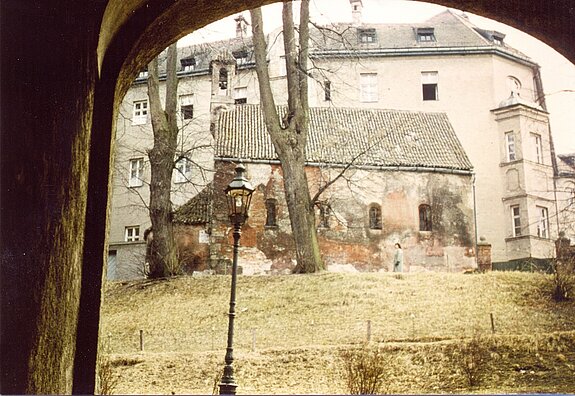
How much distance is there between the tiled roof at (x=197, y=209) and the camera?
33.0ft

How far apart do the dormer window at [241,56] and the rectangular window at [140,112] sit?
1.70 metres

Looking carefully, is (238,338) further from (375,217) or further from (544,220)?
(375,217)

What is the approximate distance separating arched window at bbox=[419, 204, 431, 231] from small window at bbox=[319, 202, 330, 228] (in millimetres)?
2221

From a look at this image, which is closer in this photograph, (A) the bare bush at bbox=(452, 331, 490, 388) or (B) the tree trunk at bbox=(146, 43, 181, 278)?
(A) the bare bush at bbox=(452, 331, 490, 388)

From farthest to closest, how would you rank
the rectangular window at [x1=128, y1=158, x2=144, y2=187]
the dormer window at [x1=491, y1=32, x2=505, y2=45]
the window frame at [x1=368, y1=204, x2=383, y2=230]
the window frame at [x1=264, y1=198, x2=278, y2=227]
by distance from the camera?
1. the window frame at [x1=368, y1=204, x2=383, y2=230]
2. the window frame at [x1=264, y1=198, x2=278, y2=227]
3. the dormer window at [x1=491, y1=32, x2=505, y2=45]
4. the rectangular window at [x1=128, y1=158, x2=144, y2=187]

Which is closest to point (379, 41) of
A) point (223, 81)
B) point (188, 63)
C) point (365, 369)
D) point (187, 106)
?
point (223, 81)

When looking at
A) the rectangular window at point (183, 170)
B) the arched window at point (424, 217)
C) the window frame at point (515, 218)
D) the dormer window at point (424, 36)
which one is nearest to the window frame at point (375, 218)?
the arched window at point (424, 217)

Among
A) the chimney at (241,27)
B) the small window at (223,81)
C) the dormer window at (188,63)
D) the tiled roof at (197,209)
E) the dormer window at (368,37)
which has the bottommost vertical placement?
the tiled roof at (197,209)

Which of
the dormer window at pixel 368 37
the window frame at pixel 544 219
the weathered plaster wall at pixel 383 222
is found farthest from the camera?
the dormer window at pixel 368 37

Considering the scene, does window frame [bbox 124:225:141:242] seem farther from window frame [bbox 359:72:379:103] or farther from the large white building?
window frame [bbox 359:72:379:103]

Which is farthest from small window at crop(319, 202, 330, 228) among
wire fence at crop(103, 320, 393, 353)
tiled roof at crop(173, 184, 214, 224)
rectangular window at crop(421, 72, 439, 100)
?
rectangular window at crop(421, 72, 439, 100)

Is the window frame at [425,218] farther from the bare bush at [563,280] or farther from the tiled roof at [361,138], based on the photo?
the bare bush at [563,280]

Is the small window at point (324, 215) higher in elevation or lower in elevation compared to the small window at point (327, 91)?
lower

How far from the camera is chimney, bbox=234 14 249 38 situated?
27.5 ft
